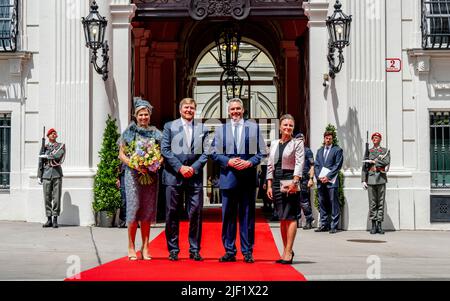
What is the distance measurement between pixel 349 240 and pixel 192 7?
6.20m

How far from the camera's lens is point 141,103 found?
1041cm

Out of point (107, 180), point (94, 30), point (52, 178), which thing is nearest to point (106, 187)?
point (107, 180)

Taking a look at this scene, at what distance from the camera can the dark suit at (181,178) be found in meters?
10.4

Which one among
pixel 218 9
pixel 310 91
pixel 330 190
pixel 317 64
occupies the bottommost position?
pixel 330 190

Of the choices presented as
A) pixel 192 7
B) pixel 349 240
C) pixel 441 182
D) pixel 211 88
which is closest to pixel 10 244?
pixel 349 240

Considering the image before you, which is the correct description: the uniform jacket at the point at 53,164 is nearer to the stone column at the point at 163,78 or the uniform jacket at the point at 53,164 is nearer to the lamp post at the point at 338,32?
the lamp post at the point at 338,32

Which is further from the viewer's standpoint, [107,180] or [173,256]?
[107,180]

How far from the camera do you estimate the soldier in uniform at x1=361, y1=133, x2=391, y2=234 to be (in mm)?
15219

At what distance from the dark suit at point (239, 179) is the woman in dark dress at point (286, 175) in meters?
0.25

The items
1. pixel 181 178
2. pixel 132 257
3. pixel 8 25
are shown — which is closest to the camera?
pixel 132 257

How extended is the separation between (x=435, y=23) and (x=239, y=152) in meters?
7.71

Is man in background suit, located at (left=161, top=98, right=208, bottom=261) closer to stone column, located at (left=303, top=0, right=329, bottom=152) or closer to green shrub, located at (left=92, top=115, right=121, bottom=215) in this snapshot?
green shrub, located at (left=92, top=115, right=121, bottom=215)

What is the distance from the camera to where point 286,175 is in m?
10.2

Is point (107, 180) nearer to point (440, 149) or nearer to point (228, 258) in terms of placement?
point (228, 258)
